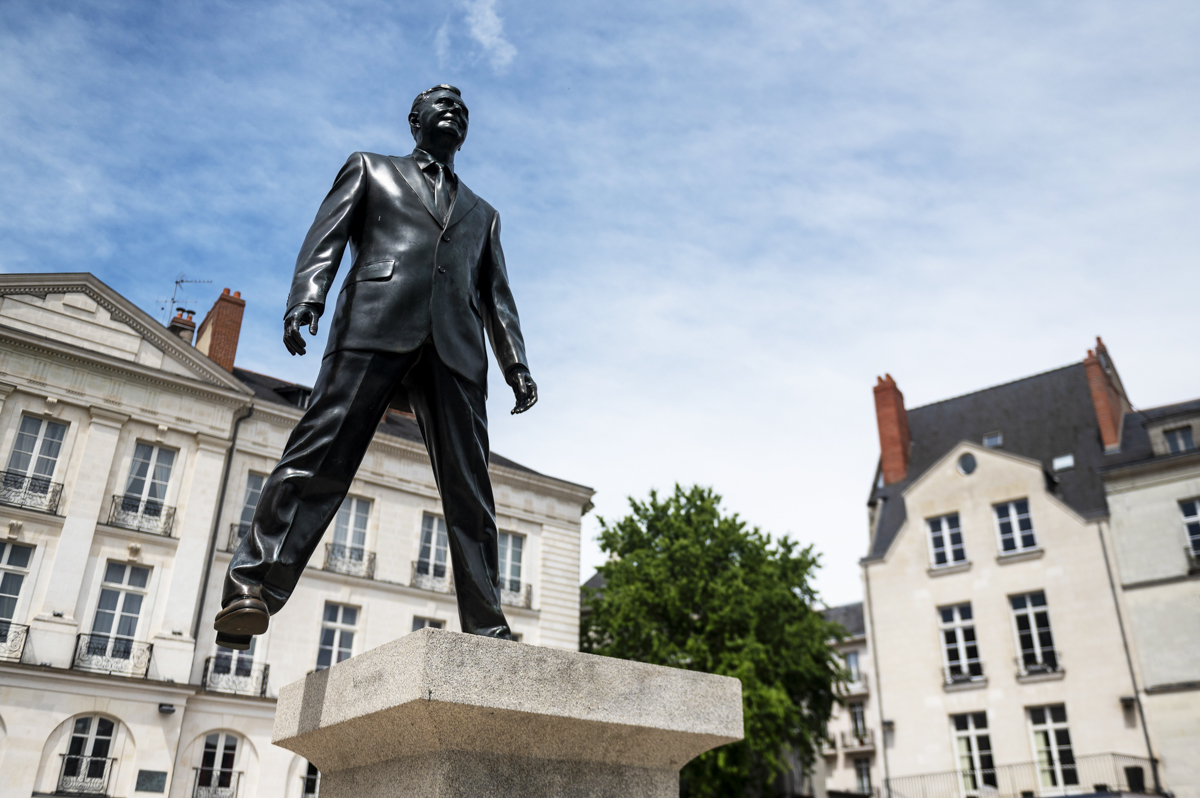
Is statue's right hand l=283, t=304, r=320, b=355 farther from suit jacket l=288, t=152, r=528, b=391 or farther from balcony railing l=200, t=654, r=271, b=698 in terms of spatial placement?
balcony railing l=200, t=654, r=271, b=698

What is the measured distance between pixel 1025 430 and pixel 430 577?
2224 centimetres

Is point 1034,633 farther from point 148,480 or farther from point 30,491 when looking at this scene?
point 30,491

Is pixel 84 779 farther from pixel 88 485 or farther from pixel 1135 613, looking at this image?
pixel 1135 613

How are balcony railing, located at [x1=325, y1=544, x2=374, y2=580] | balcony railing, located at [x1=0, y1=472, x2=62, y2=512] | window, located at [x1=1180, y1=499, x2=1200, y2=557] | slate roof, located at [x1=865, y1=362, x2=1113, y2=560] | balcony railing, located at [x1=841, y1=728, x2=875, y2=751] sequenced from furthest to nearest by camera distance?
1. balcony railing, located at [x1=841, y1=728, x2=875, y2=751]
2. slate roof, located at [x1=865, y1=362, x2=1113, y2=560]
3. window, located at [x1=1180, y1=499, x2=1200, y2=557]
4. balcony railing, located at [x1=325, y1=544, x2=374, y2=580]
5. balcony railing, located at [x1=0, y1=472, x2=62, y2=512]

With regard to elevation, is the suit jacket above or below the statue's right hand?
above

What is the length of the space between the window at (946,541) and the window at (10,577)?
88.6 ft

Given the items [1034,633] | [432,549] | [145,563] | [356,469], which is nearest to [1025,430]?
[1034,633]

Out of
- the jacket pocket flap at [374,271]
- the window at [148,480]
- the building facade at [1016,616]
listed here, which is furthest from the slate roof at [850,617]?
the jacket pocket flap at [374,271]

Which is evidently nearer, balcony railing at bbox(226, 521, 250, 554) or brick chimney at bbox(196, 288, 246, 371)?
balcony railing at bbox(226, 521, 250, 554)

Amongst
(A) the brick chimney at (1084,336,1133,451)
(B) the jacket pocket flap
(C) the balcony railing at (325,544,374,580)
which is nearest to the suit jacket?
(B) the jacket pocket flap

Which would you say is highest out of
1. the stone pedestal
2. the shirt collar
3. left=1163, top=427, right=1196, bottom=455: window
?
left=1163, top=427, right=1196, bottom=455: window

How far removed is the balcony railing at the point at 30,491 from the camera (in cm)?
2322

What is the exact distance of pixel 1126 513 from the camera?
29562 mm

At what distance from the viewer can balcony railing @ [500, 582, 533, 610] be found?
2991cm
